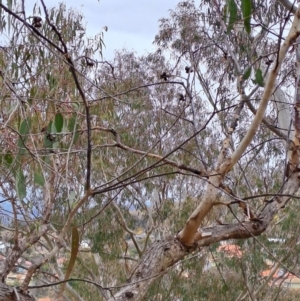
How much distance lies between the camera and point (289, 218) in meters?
4.57

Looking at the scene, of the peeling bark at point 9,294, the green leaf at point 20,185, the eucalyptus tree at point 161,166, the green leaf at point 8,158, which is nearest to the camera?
the peeling bark at point 9,294

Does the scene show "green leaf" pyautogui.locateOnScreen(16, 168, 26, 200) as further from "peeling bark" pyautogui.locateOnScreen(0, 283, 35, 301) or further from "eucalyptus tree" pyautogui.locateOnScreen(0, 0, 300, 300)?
"eucalyptus tree" pyautogui.locateOnScreen(0, 0, 300, 300)

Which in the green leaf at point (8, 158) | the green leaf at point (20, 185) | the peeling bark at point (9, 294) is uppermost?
the green leaf at point (8, 158)

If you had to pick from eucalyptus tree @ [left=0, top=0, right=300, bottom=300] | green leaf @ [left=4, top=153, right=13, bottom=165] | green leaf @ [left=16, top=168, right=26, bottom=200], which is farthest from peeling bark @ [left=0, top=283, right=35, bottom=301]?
eucalyptus tree @ [left=0, top=0, right=300, bottom=300]

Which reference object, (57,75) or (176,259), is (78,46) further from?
(176,259)

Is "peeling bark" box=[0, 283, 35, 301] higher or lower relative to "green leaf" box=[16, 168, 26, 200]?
lower

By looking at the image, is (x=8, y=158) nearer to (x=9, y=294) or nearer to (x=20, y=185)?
(x=20, y=185)

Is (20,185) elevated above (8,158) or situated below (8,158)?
below

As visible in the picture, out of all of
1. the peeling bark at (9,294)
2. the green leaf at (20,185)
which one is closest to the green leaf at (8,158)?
the green leaf at (20,185)

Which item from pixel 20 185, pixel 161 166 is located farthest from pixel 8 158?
pixel 161 166

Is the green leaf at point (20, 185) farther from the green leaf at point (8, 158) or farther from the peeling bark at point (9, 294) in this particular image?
the peeling bark at point (9, 294)

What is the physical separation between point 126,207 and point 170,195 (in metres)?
0.47

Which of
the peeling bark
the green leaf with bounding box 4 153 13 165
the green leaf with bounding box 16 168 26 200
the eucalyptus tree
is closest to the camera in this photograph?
the peeling bark

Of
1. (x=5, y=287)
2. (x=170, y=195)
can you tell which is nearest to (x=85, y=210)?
(x=170, y=195)
